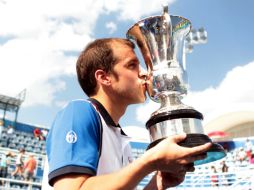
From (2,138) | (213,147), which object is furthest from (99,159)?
(2,138)

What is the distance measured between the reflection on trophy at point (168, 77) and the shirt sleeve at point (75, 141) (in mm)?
200

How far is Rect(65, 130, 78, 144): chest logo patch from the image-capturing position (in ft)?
3.32

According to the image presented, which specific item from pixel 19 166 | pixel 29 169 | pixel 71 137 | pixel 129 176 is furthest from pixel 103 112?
pixel 19 166

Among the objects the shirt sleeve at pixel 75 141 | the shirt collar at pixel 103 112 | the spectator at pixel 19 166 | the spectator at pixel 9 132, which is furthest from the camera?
the spectator at pixel 9 132

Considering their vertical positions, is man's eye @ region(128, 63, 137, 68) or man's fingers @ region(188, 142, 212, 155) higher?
man's eye @ region(128, 63, 137, 68)

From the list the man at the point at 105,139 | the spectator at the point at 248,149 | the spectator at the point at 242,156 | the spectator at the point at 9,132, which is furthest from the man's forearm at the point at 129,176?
the spectator at the point at 9,132

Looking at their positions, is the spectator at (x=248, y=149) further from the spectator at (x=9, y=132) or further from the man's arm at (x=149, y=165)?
the man's arm at (x=149, y=165)

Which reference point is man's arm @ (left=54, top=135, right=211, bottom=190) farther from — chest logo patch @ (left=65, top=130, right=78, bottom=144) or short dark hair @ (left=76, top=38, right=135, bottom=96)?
short dark hair @ (left=76, top=38, right=135, bottom=96)

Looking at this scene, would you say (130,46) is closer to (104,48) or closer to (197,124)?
(104,48)

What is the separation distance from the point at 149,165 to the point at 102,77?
0.57m

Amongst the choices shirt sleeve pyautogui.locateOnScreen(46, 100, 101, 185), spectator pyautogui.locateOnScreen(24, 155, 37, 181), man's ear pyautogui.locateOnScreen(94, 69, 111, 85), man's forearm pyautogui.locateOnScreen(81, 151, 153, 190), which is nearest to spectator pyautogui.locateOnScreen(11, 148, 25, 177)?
spectator pyautogui.locateOnScreen(24, 155, 37, 181)

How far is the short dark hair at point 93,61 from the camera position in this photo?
1.35m

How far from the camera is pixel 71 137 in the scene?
3.34 feet

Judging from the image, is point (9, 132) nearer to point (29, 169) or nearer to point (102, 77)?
point (29, 169)
